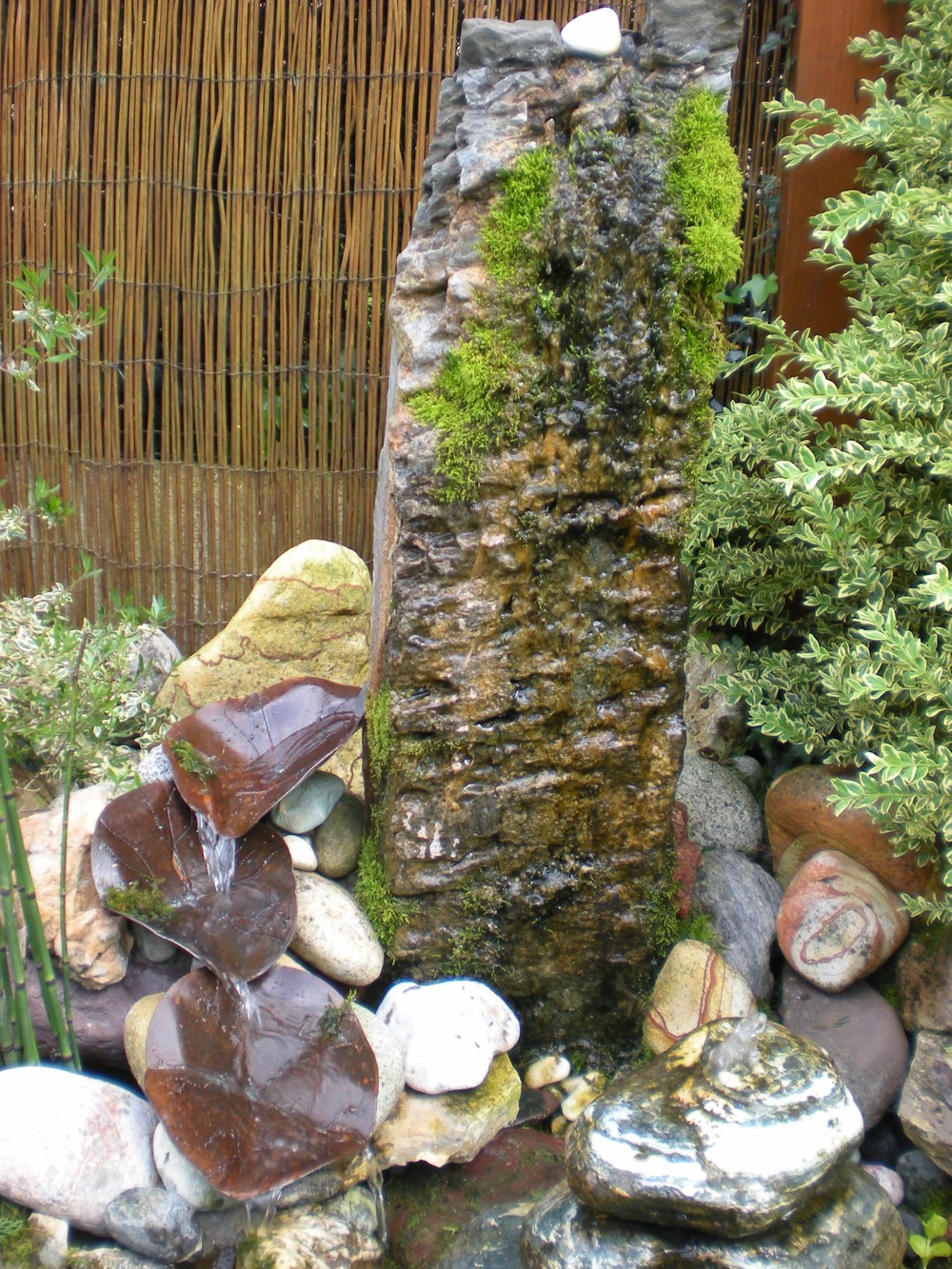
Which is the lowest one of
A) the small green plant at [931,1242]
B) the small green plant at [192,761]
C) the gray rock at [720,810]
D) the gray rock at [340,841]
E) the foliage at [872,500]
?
the small green plant at [931,1242]

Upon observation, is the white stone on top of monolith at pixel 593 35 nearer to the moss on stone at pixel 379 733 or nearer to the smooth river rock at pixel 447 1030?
the moss on stone at pixel 379 733

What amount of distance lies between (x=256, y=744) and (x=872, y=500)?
6.26ft

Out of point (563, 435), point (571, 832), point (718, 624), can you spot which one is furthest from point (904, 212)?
point (571, 832)

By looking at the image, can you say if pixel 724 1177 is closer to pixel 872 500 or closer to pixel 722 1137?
pixel 722 1137

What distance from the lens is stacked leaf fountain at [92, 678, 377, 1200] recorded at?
2398mm

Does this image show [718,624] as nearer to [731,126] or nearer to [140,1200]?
[731,126]

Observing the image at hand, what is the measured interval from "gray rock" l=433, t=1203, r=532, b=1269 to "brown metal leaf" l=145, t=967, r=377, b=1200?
0.39 meters

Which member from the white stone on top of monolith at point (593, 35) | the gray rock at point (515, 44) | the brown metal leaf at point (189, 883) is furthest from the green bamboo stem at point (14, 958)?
the white stone on top of monolith at point (593, 35)

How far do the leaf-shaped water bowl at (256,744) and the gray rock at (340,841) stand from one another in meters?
0.39

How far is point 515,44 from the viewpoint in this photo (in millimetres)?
2723

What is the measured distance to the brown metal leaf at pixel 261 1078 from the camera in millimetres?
2354

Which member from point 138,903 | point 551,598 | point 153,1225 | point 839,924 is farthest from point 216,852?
point 839,924

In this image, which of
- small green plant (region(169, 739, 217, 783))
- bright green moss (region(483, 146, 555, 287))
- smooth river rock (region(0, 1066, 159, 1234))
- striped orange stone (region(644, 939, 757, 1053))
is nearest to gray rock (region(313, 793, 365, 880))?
small green plant (region(169, 739, 217, 783))

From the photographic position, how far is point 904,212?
3.00 meters
